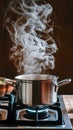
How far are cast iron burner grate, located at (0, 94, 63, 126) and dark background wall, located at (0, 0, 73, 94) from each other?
0.48 metres

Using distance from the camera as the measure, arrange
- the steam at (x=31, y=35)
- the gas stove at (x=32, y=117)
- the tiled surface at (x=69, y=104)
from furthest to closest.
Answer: the steam at (x=31, y=35) → the tiled surface at (x=69, y=104) → the gas stove at (x=32, y=117)

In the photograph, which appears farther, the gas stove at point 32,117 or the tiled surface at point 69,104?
the tiled surface at point 69,104

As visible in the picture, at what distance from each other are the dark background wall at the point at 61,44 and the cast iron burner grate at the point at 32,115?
477mm

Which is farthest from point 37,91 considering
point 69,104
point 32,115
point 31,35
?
point 31,35

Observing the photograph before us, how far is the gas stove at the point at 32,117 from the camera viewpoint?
958 mm

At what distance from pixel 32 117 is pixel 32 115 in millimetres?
16

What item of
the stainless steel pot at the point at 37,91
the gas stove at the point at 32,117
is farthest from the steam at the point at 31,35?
the stainless steel pot at the point at 37,91

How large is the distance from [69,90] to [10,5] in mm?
675

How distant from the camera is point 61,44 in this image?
5.36 ft

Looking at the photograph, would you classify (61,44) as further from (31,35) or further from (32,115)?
(32,115)

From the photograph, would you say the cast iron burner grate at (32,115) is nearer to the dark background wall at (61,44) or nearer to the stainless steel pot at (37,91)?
the stainless steel pot at (37,91)

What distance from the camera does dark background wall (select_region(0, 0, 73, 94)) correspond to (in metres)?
1.61

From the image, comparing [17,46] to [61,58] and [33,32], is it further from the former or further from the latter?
[61,58]

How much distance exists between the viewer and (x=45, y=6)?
1.60 m
